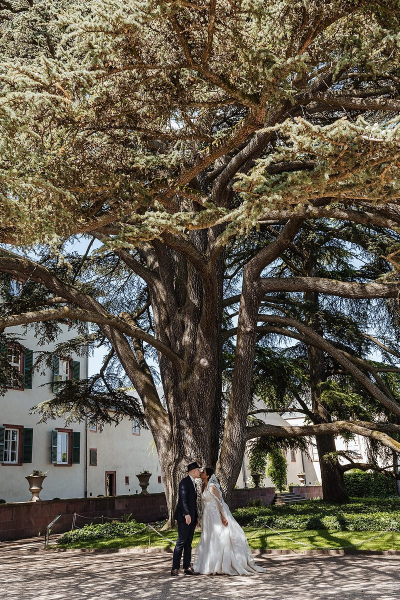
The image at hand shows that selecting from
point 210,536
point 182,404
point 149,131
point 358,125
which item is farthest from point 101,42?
point 182,404

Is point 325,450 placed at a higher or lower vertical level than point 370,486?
higher

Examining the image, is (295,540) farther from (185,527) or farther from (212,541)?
(185,527)

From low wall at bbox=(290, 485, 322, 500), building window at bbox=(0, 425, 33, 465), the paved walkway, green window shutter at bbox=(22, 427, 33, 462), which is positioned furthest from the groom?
low wall at bbox=(290, 485, 322, 500)

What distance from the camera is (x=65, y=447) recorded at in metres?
24.1

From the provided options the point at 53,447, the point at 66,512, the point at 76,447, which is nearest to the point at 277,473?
the point at 76,447

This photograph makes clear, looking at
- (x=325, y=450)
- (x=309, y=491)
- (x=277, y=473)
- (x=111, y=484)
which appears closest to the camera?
(x=325, y=450)

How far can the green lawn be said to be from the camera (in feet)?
30.6

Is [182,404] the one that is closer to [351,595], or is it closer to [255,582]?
[255,582]

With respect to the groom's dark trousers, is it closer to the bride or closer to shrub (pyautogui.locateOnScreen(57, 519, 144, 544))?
the bride

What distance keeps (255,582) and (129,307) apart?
10399 millimetres

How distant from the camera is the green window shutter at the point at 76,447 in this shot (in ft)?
79.8

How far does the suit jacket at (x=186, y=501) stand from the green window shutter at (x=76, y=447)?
17526 millimetres

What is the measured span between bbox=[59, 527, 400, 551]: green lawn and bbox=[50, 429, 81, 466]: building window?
38.1 feet

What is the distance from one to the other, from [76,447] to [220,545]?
18.0m
